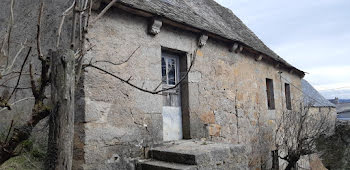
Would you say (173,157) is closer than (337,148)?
Yes

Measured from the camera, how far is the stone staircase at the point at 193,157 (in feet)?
11.8

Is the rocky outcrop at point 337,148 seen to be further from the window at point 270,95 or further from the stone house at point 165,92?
the stone house at point 165,92

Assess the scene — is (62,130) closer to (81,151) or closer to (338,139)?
(81,151)

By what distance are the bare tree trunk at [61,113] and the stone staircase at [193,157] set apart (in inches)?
72.2

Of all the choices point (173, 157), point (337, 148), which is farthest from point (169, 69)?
point (337, 148)

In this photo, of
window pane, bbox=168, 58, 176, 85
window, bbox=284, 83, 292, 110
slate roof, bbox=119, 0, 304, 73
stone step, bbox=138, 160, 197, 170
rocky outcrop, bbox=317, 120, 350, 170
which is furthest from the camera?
rocky outcrop, bbox=317, 120, 350, 170

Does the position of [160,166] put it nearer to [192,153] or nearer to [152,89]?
[192,153]

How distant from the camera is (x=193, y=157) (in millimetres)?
3555

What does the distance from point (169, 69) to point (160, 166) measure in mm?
1840

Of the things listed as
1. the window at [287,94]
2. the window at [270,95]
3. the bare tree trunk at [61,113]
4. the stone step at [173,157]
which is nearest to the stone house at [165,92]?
the stone step at [173,157]

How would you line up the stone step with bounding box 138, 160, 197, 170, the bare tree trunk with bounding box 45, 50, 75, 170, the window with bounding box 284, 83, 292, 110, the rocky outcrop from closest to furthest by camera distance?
1. the bare tree trunk with bounding box 45, 50, 75, 170
2. the stone step with bounding box 138, 160, 197, 170
3. the window with bounding box 284, 83, 292, 110
4. the rocky outcrop

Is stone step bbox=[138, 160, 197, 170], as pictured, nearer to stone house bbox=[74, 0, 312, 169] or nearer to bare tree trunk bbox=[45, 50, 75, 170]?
stone house bbox=[74, 0, 312, 169]

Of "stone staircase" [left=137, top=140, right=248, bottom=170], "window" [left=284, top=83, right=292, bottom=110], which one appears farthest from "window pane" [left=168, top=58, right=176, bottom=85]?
"window" [left=284, top=83, right=292, bottom=110]

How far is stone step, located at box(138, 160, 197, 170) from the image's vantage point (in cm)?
347
